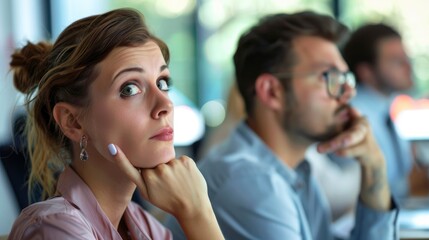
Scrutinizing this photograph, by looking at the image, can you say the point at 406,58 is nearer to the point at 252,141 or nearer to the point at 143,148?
the point at 252,141

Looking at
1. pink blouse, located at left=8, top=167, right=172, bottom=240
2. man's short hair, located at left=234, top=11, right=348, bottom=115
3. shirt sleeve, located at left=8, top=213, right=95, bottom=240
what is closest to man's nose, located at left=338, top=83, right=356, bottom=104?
man's short hair, located at left=234, top=11, right=348, bottom=115

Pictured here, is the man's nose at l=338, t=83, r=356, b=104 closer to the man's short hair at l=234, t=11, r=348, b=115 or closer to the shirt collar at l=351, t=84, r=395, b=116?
the man's short hair at l=234, t=11, r=348, b=115

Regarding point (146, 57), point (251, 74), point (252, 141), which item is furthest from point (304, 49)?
point (146, 57)

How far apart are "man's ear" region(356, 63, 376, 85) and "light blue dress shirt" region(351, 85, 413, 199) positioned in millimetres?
37

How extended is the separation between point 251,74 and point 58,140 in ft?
3.16

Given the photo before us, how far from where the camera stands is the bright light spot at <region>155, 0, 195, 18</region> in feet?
24.0

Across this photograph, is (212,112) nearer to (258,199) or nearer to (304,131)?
(304,131)

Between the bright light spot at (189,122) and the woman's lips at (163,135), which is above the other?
the woman's lips at (163,135)

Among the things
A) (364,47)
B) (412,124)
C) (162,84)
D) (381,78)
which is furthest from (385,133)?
(162,84)

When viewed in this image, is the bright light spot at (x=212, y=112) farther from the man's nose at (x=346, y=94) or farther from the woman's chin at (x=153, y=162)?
the woman's chin at (x=153, y=162)

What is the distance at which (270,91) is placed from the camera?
237 centimetres

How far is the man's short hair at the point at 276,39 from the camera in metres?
2.38

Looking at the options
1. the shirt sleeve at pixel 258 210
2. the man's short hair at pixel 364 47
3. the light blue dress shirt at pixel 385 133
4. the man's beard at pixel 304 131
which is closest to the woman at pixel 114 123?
the shirt sleeve at pixel 258 210

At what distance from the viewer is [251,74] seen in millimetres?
2416
